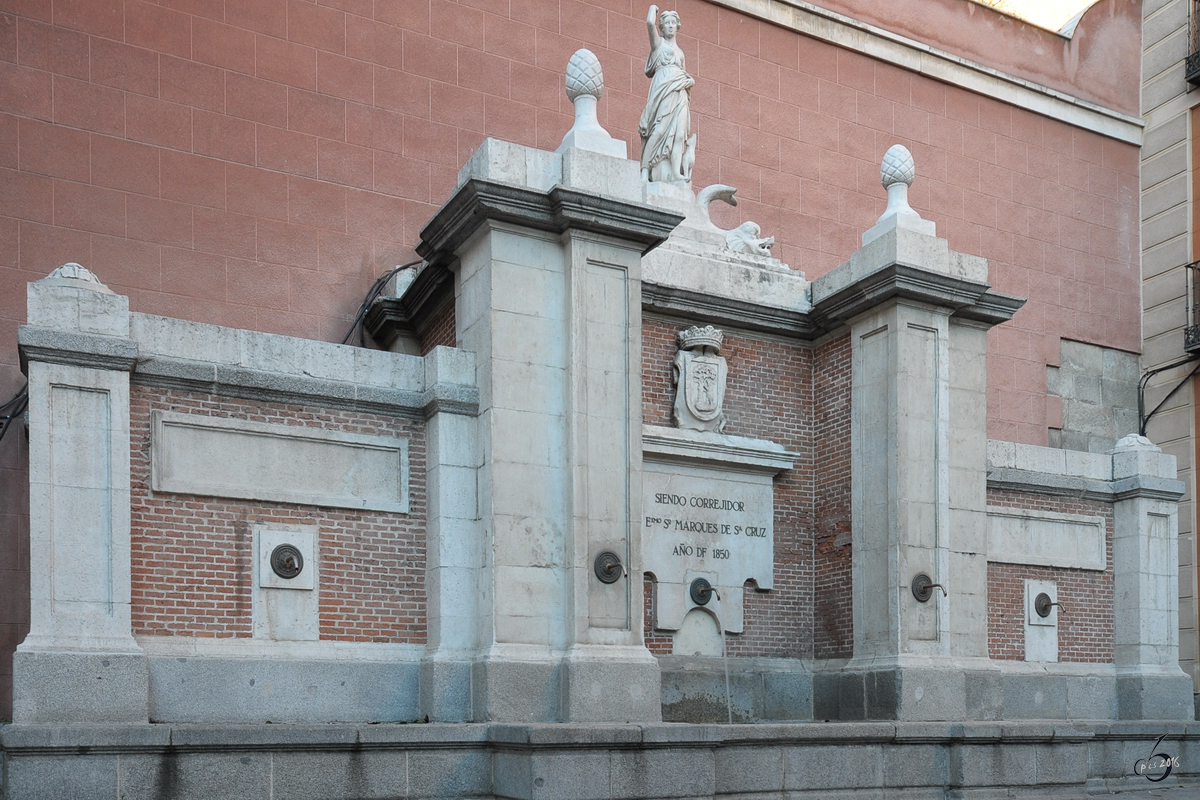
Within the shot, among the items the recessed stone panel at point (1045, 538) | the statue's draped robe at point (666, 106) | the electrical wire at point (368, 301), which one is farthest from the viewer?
the recessed stone panel at point (1045, 538)

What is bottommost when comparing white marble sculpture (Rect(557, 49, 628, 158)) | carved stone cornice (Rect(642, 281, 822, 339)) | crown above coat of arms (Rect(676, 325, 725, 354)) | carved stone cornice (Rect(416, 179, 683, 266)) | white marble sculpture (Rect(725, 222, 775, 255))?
crown above coat of arms (Rect(676, 325, 725, 354))

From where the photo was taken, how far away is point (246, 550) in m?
11.1

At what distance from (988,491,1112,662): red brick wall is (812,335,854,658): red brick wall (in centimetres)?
226

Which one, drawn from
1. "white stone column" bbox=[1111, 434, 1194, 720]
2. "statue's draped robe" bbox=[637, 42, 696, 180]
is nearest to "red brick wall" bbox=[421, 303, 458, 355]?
"statue's draped robe" bbox=[637, 42, 696, 180]

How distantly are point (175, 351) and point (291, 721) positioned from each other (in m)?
3.31

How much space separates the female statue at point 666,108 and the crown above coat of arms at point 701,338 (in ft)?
6.28

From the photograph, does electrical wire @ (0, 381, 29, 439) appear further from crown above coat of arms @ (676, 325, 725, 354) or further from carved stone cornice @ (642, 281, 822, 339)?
Answer: crown above coat of arms @ (676, 325, 725, 354)

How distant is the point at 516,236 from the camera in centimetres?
1201

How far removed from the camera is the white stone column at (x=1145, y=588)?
16.3m

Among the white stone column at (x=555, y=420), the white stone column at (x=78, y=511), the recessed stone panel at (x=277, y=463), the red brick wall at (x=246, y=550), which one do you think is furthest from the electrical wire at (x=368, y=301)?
the white stone column at (x=78, y=511)

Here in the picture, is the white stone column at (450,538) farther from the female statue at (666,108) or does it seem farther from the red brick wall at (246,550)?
the female statue at (666,108)

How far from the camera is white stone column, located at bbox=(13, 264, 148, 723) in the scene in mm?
9844

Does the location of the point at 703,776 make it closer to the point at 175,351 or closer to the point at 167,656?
the point at 167,656

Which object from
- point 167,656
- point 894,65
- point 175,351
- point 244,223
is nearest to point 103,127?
point 244,223
